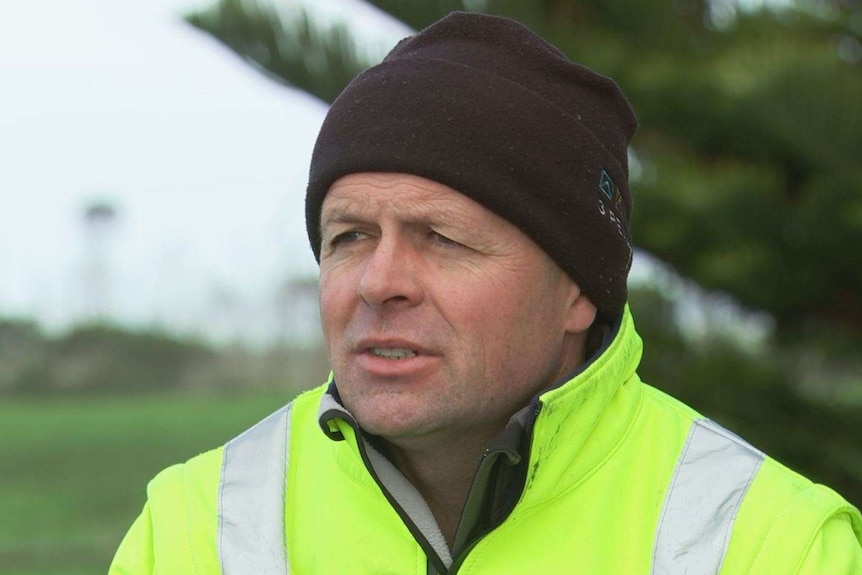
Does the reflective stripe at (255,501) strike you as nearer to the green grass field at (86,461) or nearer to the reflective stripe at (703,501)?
the reflective stripe at (703,501)

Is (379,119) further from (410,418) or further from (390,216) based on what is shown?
(410,418)

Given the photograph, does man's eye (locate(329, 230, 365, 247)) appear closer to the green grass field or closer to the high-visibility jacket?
the high-visibility jacket

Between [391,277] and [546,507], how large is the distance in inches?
16.6

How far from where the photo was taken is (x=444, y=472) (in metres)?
2.35

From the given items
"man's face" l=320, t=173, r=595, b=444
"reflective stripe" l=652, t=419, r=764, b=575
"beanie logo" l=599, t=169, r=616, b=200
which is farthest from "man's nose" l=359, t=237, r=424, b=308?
"reflective stripe" l=652, t=419, r=764, b=575

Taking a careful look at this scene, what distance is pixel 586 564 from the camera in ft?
7.22

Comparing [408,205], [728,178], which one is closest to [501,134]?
[408,205]

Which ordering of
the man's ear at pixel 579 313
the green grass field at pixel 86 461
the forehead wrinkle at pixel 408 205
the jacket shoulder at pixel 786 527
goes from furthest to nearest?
the green grass field at pixel 86 461 < the man's ear at pixel 579 313 < the forehead wrinkle at pixel 408 205 < the jacket shoulder at pixel 786 527

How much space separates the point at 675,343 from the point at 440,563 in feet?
15.9

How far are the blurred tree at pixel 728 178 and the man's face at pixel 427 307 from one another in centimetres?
397

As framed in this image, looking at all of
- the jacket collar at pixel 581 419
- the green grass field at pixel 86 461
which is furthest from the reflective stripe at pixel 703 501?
the green grass field at pixel 86 461

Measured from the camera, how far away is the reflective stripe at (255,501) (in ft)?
7.59

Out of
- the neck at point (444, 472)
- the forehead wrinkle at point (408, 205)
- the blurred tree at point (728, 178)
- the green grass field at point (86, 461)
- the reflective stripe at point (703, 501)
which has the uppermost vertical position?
the forehead wrinkle at point (408, 205)

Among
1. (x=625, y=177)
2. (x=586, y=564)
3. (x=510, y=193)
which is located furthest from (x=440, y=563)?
(x=625, y=177)
